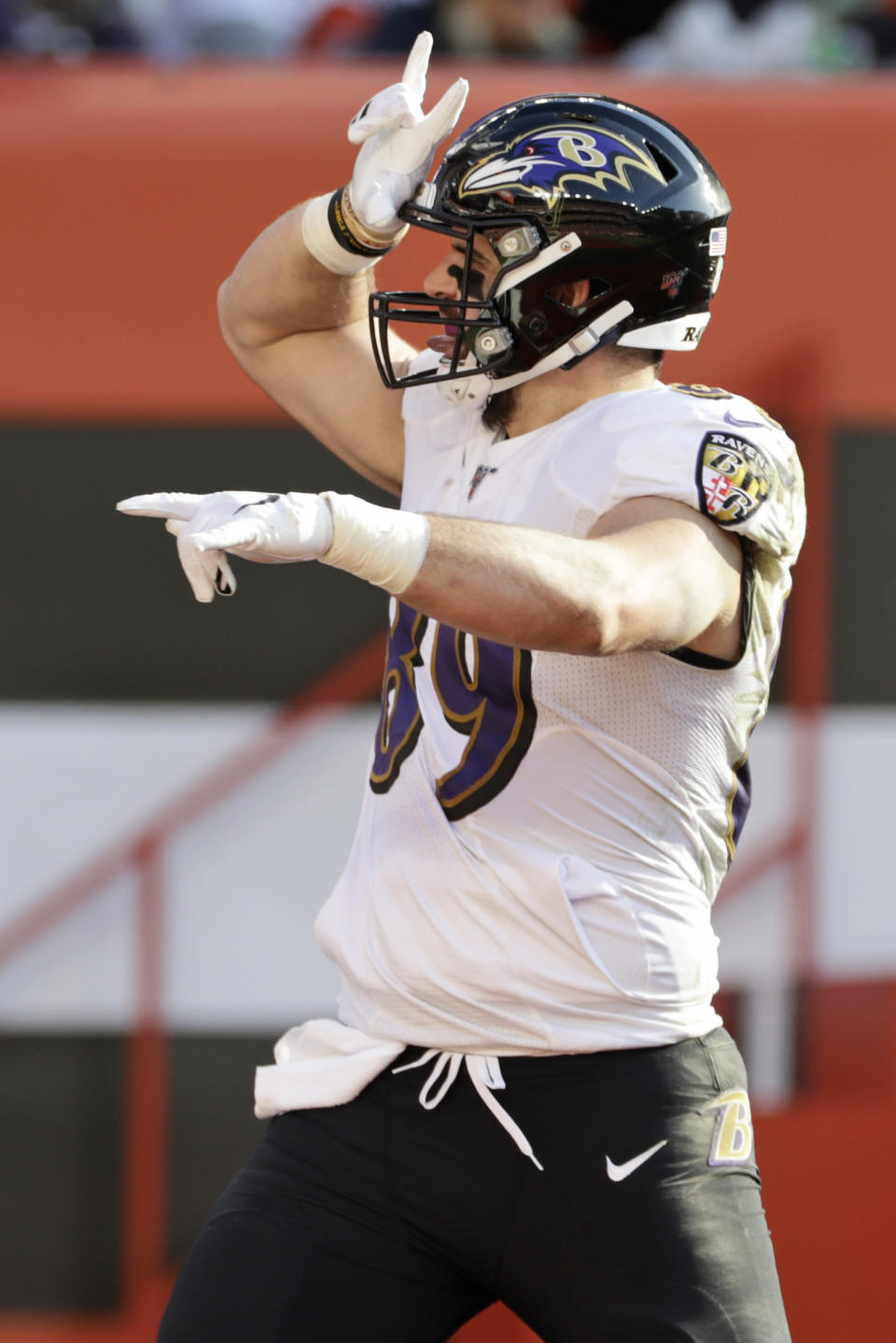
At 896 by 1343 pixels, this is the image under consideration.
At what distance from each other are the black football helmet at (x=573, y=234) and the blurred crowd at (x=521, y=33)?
5.81 ft

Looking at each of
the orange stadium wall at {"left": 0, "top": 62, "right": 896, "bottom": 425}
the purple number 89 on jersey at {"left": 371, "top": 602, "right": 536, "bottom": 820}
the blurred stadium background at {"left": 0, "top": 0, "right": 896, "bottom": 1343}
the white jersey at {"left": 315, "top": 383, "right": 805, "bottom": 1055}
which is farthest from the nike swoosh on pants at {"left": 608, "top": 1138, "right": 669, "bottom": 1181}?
the orange stadium wall at {"left": 0, "top": 62, "right": 896, "bottom": 425}

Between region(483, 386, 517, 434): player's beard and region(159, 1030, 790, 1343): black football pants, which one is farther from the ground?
region(483, 386, 517, 434): player's beard

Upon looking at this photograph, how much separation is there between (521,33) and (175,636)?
1595 mm

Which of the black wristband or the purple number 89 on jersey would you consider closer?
the purple number 89 on jersey

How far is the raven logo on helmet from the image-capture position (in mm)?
1768

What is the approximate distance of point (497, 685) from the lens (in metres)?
1.68

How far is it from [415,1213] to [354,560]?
729mm

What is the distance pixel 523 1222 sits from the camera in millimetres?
1640

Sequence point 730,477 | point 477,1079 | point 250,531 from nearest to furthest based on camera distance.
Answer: point 250,531 < point 730,477 < point 477,1079

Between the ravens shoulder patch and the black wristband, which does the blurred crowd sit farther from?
the ravens shoulder patch

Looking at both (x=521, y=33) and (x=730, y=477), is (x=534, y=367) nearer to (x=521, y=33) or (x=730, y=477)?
(x=730, y=477)

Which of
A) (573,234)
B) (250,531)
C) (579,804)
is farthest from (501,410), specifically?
(250,531)

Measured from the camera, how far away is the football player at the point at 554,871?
1605mm

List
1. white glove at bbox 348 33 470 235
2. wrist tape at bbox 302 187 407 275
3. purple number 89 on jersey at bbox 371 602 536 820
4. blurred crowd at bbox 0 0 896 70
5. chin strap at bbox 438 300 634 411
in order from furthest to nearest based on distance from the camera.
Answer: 1. blurred crowd at bbox 0 0 896 70
2. wrist tape at bbox 302 187 407 275
3. white glove at bbox 348 33 470 235
4. chin strap at bbox 438 300 634 411
5. purple number 89 on jersey at bbox 371 602 536 820
